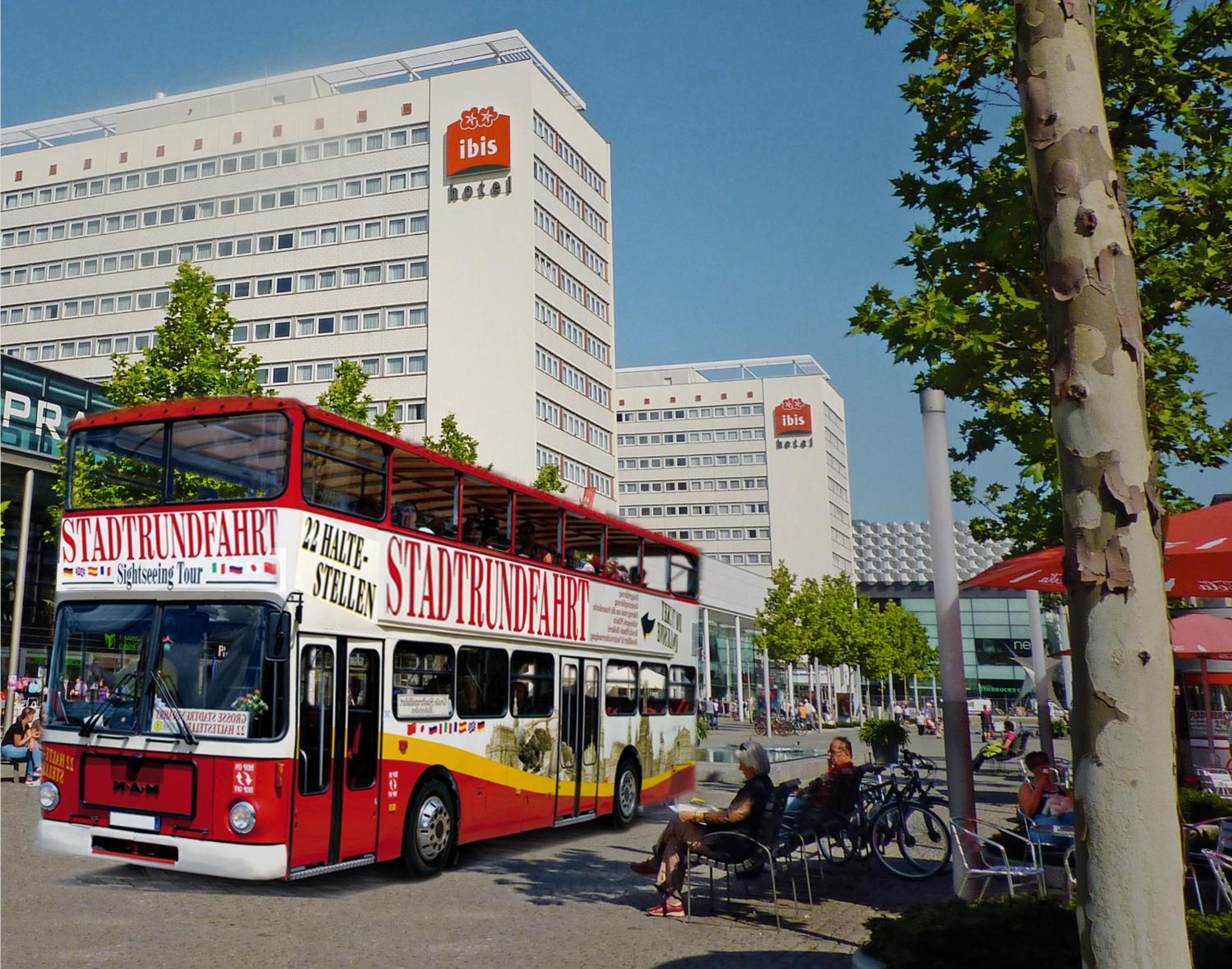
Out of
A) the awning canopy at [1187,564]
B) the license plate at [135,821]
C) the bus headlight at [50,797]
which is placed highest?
the awning canopy at [1187,564]

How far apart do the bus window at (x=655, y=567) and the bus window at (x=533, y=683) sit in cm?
298

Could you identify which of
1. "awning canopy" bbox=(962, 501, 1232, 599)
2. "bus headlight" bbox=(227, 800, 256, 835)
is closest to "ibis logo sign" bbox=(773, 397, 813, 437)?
"awning canopy" bbox=(962, 501, 1232, 599)

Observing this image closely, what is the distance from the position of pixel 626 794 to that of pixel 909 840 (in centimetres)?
534

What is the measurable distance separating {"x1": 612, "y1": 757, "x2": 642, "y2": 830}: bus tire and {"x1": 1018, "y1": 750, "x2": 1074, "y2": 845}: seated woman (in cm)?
703

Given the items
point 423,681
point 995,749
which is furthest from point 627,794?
point 995,749

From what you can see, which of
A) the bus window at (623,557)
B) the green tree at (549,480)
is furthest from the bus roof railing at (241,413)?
the green tree at (549,480)

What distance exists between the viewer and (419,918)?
9.54 meters

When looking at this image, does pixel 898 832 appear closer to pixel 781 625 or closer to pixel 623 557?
pixel 623 557

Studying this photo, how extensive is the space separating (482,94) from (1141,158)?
52.9 metres

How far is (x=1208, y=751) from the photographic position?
1969 cm

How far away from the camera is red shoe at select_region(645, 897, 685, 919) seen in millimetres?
9867

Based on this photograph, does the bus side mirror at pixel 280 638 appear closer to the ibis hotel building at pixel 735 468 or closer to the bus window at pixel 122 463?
the bus window at pixel 122 463

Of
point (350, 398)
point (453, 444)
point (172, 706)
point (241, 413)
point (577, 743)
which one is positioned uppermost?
point (350, 398)

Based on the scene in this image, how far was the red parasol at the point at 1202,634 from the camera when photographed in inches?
573
